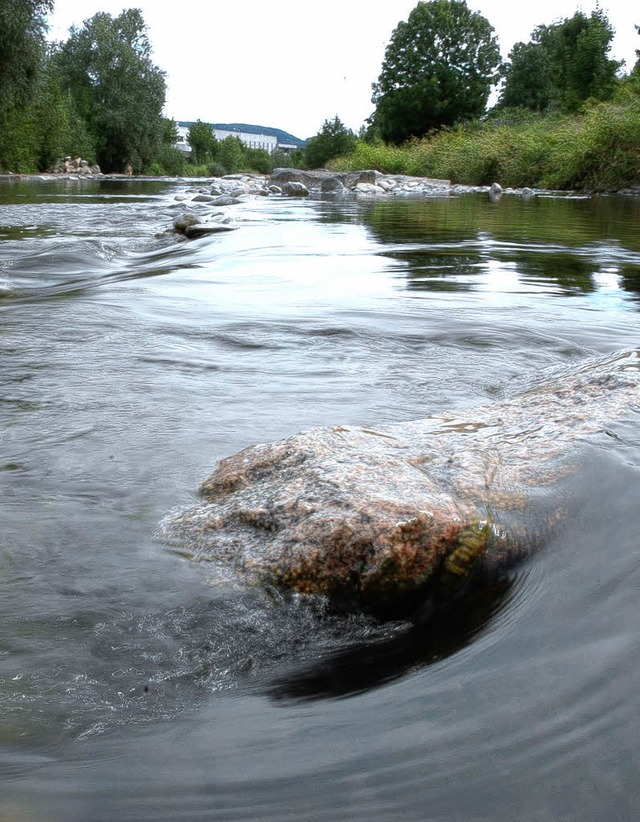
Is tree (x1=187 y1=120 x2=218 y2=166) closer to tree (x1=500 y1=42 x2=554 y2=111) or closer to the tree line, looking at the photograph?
the tree line

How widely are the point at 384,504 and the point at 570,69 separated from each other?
40.9 metres

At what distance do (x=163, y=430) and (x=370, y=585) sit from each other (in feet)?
4.38

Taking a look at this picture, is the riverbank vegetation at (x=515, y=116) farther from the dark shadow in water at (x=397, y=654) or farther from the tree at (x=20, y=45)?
the dark shadow in water at (x=397, y=654)

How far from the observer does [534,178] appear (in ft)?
84.0

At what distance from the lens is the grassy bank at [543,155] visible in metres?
21.1

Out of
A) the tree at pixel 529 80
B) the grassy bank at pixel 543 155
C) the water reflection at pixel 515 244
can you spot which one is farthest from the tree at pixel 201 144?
the water reflection at pixel 515 244

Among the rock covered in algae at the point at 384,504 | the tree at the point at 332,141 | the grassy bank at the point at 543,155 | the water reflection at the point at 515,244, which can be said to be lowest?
the rock covered in algae at the point at 384,504

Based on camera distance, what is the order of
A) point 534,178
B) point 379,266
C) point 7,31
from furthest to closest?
point 534,178
point 7,31
point 379,266

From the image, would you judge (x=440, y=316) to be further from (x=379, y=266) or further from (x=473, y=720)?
(x=473, y=720)

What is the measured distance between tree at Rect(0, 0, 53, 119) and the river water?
23.4 meters

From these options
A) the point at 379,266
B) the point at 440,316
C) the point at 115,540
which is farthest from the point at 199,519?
the point at 379,266

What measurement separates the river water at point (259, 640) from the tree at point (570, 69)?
33774mm

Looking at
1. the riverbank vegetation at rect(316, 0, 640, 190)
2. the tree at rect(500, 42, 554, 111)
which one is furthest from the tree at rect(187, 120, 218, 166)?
the tree at rect(500, 42, 554, 111)

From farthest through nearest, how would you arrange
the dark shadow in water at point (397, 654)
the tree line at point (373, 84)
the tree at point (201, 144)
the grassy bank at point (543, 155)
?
the tree at point (201, 144) → the tree line at point (373, 84) → the grassy bank at point (543, 155) → the dark shadow in water at point (397, 654)
